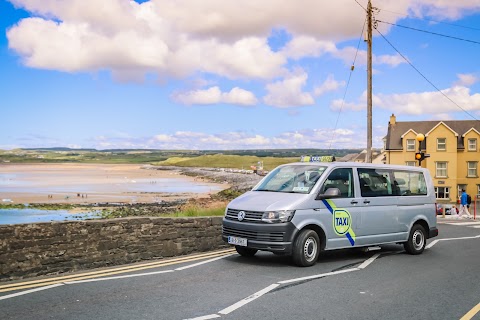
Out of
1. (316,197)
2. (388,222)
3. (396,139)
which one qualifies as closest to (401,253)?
(388,222)

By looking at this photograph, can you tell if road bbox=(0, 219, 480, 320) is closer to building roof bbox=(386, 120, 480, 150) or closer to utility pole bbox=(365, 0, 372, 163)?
utility pole bbox=(365, 0, 372, 163)

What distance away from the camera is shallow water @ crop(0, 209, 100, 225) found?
36625 millimetres

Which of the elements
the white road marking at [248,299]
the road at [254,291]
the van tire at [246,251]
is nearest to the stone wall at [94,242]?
the road at [254,291]

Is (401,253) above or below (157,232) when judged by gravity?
below

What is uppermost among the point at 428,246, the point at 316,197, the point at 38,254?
the point at 316,197

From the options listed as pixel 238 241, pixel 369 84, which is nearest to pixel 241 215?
pixel 238 241

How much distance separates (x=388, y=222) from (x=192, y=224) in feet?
14.5

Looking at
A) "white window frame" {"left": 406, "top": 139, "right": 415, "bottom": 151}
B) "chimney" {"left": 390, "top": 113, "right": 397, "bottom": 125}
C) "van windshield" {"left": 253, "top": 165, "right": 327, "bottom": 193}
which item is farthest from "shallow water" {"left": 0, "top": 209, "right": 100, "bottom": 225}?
"chimney" {"left": 390, "top": 113, "right": 397, "bottom": 125}

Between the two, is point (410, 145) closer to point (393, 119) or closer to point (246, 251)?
point (393, 119)

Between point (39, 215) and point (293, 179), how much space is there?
32.3 meters

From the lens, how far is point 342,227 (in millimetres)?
10836

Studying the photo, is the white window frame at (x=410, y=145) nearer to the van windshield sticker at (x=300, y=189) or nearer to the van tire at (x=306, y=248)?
the van windshield sticker at (x=300, y=189)

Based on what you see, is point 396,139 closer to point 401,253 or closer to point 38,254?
point 401,253

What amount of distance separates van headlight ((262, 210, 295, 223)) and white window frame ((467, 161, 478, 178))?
56247mm
